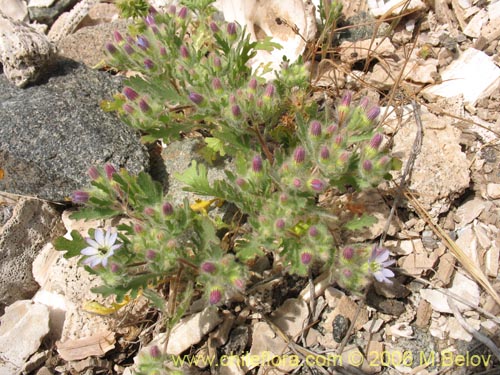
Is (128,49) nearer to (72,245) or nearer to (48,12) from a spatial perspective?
(72,245)

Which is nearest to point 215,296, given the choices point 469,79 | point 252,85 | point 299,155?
point 299,155

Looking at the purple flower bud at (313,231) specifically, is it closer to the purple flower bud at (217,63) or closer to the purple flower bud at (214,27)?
the purple flower bud at (217,63)

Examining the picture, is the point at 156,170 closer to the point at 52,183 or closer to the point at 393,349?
the point at 52,183

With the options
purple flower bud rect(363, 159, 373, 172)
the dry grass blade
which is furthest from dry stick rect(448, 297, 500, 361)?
purple flower bud rect(363, 159, 373, 172)

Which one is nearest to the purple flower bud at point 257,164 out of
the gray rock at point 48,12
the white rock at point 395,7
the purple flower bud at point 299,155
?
the purple flower bud at point 299,155

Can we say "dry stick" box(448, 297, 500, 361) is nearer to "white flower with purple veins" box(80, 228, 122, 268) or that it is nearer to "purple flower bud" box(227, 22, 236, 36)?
"white flower with purple veins" box(80, 228, 122, 268)
